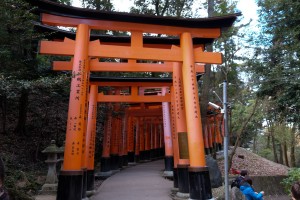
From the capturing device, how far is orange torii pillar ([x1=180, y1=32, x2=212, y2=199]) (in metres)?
7.64

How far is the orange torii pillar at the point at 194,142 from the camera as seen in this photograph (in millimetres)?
7637

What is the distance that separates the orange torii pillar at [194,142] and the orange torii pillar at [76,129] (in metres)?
2.77

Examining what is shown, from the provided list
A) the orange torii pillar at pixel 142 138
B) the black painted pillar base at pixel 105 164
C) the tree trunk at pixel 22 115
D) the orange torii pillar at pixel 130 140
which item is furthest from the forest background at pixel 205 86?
the orange torii pillar at pixel 142 138

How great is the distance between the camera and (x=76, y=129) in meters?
7.13

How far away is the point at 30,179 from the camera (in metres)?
10.0

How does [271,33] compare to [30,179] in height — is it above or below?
above

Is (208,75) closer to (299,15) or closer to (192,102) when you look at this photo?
(299,15)

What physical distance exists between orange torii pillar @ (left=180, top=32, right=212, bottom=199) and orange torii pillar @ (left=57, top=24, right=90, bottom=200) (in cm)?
277

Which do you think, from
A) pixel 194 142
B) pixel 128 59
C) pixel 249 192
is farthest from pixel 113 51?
pixel 249 192

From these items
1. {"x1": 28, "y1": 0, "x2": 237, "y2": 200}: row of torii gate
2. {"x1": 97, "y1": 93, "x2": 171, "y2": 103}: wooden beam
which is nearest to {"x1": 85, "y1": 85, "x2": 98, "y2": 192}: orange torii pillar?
{"x1": 28, "y1": 0, "x2": 237, "y2": 200}: row of torii gate

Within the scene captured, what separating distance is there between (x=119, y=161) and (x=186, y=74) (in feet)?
33.4

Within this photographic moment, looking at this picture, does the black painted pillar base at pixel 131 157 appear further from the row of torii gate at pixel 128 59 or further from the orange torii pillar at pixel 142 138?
the row of torii gate at pixel 128 59

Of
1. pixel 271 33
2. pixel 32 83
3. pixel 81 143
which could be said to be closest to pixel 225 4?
pixel 271 33

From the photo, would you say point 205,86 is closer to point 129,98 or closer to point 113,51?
point 129,98
